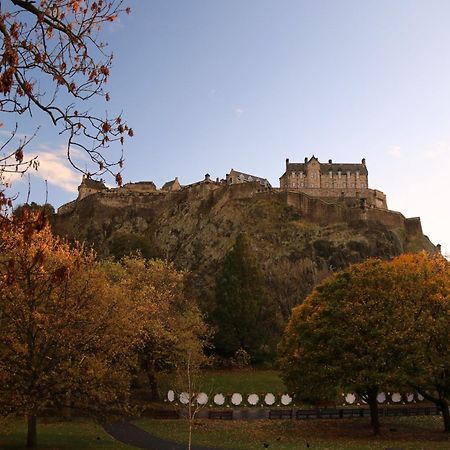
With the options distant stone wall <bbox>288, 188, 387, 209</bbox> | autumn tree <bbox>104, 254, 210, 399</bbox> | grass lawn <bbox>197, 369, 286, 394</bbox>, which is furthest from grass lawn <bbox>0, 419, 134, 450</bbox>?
distant stone wall <bbox>288, 188, 387, 209</bbox>

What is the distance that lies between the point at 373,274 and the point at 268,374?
93.5ft

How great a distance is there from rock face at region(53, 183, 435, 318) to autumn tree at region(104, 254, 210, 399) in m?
22.2

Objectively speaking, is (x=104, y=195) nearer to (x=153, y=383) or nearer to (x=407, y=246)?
(x=407, y=246)

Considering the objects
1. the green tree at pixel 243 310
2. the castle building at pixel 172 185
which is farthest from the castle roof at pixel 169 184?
the green tree at pixel 243 310

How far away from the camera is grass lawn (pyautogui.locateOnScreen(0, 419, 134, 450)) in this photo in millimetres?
22453

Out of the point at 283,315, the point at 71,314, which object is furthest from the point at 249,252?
the point at 71,314

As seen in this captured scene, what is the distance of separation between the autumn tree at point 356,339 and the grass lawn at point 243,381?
1791 centimetres

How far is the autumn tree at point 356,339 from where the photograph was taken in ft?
84.0

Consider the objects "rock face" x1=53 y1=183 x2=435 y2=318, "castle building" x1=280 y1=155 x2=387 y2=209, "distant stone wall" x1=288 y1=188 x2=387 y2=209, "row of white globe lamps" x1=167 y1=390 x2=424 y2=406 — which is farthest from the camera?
"castle building" x1=280 y1=155 x2=387 y2=209

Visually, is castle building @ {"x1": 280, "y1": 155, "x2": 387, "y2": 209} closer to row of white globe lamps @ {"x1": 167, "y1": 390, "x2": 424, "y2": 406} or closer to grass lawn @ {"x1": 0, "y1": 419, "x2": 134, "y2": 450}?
row of white globe lamps @ {"x1": 167, "y1": 390, "x2": 424, "y2": 406}

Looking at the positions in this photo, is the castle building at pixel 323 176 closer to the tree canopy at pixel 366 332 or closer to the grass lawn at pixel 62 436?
the tree canopy at pixel 366 332

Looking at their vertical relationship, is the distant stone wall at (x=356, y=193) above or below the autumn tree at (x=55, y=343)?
above

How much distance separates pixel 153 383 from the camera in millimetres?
41188

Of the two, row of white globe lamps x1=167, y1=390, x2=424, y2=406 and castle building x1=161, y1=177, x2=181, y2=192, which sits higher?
castle building x1=161, y1=177, x2=181, y2=192
